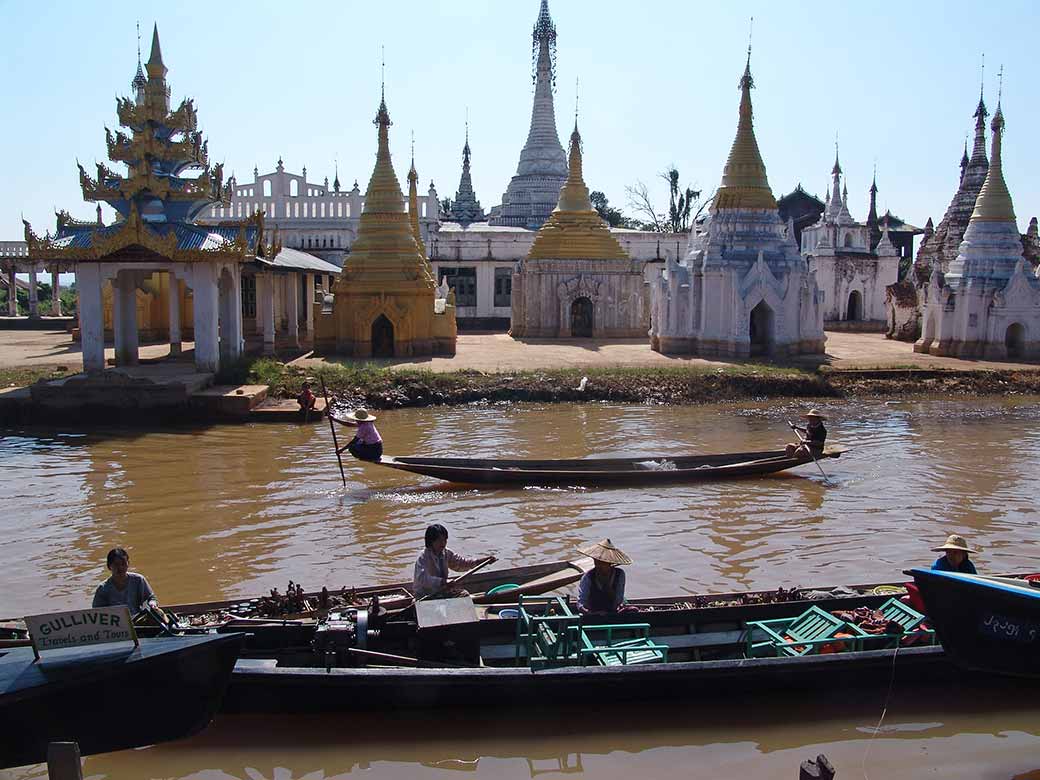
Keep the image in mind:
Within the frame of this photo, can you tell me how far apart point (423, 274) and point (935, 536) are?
19621 mm

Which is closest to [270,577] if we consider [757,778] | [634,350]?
[757,778]

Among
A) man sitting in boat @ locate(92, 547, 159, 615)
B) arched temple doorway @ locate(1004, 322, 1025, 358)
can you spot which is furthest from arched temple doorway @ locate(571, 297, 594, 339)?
man sitting in boat @ locate(92, 547, 159, 615)

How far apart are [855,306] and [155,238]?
33.7 metres

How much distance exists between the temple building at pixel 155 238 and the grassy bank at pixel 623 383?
192cm

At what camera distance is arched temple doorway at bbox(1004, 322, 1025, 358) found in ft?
99.5

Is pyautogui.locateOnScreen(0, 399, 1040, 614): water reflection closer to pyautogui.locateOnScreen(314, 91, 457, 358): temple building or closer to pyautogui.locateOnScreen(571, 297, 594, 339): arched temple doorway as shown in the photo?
pyautogui.locateOnScreen(314, 91, 457, 358): temple building

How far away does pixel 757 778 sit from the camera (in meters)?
6.88

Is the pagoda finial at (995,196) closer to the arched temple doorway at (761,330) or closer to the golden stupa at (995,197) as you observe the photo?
the golden stupa at (995,197)

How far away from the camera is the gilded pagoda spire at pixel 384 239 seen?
29.3 m

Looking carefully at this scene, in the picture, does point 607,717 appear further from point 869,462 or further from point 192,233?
point 192,233

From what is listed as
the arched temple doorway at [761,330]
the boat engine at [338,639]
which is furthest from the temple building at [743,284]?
the boat engine at [338,639]

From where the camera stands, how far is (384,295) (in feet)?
93.7

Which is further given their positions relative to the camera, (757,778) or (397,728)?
(397,728)

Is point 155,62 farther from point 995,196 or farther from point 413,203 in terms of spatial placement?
point 995,196
